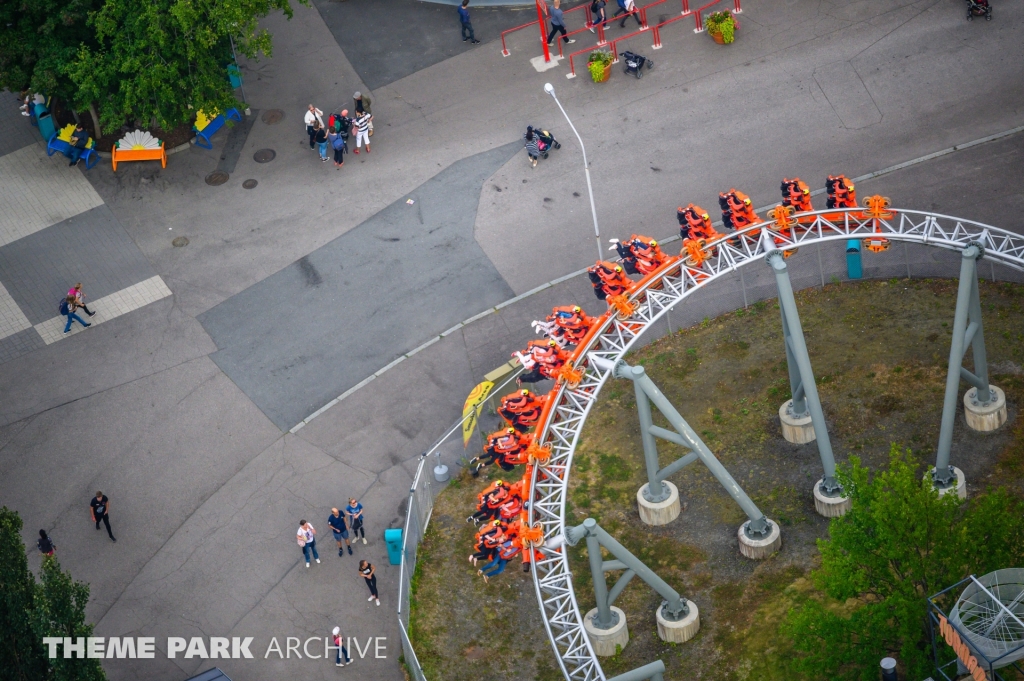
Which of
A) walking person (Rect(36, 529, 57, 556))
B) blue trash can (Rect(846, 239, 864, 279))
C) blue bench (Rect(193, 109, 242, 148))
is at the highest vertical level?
blue bench (Rect(193, 109, 242, 148))

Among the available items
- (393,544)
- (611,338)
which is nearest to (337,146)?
(611,338)

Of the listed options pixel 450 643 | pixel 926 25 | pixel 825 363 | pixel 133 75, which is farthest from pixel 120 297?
pixel 926 25

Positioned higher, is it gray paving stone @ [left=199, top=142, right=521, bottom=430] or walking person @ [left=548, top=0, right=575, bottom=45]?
walking person @ [left=548, top=0, right=575, bottom=45]

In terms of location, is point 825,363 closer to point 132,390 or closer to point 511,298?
point 511,298

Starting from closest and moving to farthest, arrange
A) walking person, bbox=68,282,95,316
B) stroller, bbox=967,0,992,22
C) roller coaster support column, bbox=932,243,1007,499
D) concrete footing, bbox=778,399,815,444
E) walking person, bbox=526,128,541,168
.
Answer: roller coaster support column, bbox=932,243,1007,499, concrete footing, bbox=778,399,815,444, walking person, bbox=68,282,95,316, walking person, bbox=526,128,541,168, stroller, bbox=967,0,992,22

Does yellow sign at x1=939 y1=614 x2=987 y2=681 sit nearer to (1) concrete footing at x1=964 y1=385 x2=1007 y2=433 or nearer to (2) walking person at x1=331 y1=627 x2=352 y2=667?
(1) concrete footing at x1=964 y1=385 x2=1007 y2=433

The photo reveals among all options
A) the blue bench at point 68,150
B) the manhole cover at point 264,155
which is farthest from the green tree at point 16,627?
the blue bench at point 68,150

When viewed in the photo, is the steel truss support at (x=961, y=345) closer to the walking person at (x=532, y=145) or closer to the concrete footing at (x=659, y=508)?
the concrete footing at (x=659, y=508)

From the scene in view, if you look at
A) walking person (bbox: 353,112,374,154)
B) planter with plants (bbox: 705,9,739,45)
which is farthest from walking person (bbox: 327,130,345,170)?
planter with plants (bbox: 705,9,739,45)
